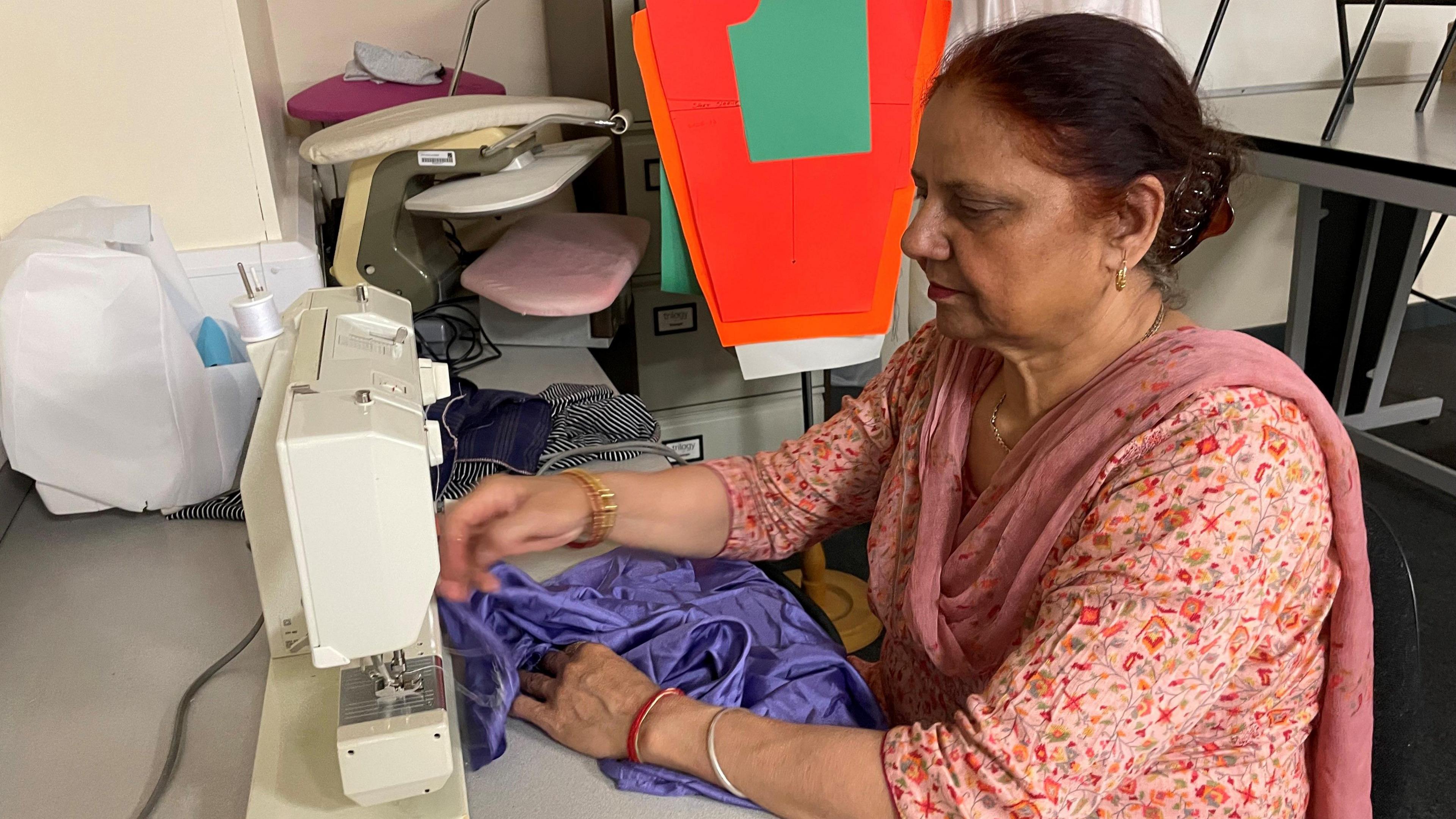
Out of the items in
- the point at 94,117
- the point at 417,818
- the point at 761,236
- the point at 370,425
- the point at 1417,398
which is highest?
the point at 94,117

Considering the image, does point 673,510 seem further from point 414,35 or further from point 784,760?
point 414,35

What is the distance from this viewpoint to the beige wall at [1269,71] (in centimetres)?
284

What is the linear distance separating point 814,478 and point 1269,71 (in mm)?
2492

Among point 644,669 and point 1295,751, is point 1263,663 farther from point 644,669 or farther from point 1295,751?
point 644,669

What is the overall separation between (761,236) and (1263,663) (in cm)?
100

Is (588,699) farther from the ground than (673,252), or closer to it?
closer to it

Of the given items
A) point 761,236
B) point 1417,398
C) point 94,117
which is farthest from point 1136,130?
point 1417,398

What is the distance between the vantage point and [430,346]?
1.65 metres

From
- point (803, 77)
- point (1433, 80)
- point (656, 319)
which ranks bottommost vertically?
point (656, 319)

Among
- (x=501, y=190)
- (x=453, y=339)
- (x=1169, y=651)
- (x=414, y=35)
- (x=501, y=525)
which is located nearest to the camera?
(x=1169, y=651)

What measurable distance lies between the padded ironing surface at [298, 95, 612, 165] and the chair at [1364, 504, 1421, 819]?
1141 millimetres

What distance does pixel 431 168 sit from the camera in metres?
1.48

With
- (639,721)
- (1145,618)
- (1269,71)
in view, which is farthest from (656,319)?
(1269,71)

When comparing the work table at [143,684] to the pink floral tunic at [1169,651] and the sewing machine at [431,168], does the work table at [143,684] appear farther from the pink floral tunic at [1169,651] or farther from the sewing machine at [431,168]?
the sewing machine at [431,168]
